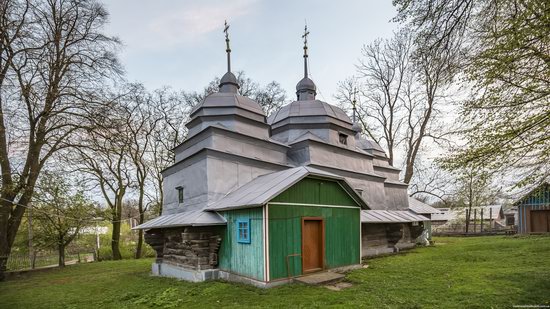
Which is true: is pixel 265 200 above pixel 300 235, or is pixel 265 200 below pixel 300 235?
above

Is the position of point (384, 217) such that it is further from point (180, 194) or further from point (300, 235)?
point (180, 194)

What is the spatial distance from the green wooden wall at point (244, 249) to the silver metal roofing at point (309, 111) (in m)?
8.35

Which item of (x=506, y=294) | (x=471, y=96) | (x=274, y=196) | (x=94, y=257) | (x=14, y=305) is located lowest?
(x=94, y=257)

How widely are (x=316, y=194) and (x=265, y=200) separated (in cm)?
259

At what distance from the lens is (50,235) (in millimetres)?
20484

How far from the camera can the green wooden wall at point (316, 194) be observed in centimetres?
1050

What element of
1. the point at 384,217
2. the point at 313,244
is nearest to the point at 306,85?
the point at 384,217

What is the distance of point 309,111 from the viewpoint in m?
17.9

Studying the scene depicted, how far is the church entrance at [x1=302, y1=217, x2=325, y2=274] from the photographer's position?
35.1 ft

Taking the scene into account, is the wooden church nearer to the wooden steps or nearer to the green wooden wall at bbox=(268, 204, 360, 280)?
the green wooden wall at bbox=(268, 204, 360, 280)

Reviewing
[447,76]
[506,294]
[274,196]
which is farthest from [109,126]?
[506,294]

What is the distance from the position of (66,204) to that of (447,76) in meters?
18.4

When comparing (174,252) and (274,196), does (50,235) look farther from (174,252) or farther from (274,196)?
(274,196)

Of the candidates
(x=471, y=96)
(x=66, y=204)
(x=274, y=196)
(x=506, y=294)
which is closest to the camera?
(x=471, y=96)
